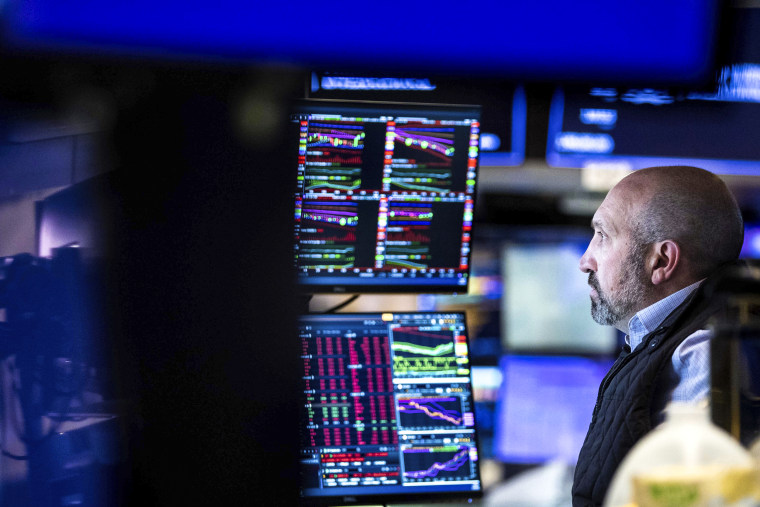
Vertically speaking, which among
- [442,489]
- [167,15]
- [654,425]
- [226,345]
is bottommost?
[442,489]

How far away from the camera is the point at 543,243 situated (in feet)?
17.0

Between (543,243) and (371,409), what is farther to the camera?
(543,243)

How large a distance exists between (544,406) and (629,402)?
9.25 ft

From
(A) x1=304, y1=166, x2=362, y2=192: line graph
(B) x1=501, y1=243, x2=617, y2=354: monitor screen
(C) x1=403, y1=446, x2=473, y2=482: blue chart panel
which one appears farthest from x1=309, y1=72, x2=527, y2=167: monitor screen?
(B) x1=501, y1=243, x2=617, y2=354: monitor screen

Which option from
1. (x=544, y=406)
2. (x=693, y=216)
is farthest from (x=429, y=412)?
(x=544, y=406)

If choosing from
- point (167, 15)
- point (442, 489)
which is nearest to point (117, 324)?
point (167, 15)

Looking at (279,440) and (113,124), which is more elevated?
(113,124)

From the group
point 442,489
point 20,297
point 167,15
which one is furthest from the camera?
point 442,489

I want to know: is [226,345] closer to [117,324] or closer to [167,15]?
[117,324]

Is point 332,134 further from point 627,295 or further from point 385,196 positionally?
point 627,295

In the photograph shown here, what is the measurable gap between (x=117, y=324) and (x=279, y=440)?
0.95 feet

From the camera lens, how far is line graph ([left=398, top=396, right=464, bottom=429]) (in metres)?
2.23

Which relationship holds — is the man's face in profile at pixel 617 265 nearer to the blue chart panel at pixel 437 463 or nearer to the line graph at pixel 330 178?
the blue chart panel at pixel 437 463

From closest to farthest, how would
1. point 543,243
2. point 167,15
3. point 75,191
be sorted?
point 167,15 < point 75,191 < point 543,243
